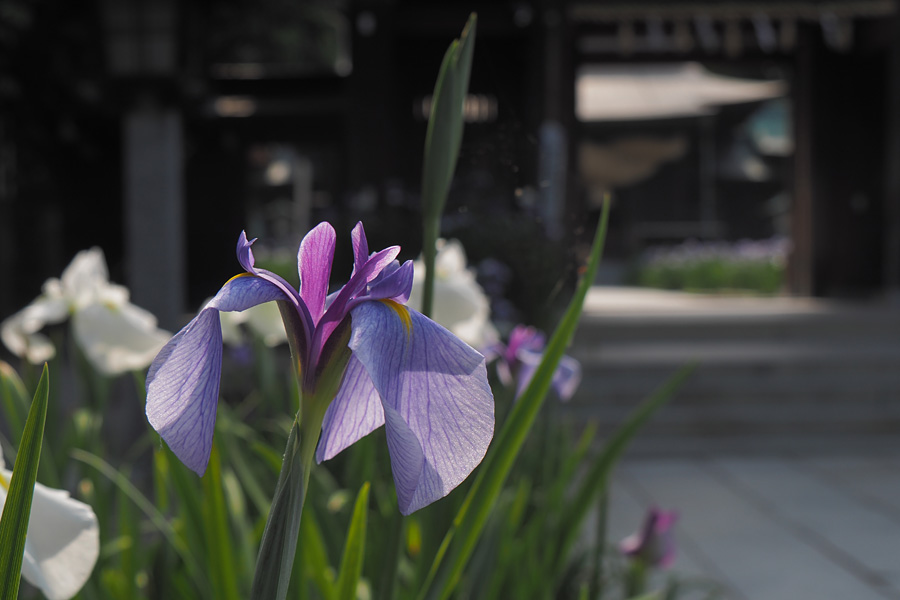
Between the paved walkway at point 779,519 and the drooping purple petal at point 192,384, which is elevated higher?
the drooping purple petal at point 192,384

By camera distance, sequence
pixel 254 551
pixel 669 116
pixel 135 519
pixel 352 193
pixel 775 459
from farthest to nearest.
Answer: pixel 669 116, pixel 352 193, pixel 775 459, pixel 135 519, pixel 254 551

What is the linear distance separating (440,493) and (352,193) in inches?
272

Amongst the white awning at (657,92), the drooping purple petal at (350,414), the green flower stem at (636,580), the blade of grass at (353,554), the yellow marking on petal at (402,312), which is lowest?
the green flower stem at (636,580)

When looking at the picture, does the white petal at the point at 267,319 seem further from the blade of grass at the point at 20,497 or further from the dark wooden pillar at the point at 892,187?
the dark wooden pillar at the point at 892,187

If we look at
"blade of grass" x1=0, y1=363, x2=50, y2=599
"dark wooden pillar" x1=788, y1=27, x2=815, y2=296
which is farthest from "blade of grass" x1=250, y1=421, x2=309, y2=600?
"dark wooden pillar" x1=788, y1=27, x2=815, y2=296

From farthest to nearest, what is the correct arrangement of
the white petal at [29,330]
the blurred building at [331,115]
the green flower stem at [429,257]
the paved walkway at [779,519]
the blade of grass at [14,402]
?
the blurred building at [331,115], the paved walkway at [779,519], the white petal at [29,330], the blade of grass at [14,402], the green flower stem at [429,257]

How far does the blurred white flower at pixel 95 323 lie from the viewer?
40.1 inches

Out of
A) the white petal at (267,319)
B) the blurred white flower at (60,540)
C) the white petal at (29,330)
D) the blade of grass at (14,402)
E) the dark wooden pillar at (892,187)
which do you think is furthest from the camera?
the dark wooden pillar at (892,187)

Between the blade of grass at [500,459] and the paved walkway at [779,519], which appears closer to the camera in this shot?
the blade of grass at [500,459]

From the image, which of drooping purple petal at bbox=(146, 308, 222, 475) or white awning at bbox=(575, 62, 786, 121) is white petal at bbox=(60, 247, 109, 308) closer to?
drooping purple petal at bbox=(146, 308, 222, 475)

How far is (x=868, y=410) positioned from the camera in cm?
507

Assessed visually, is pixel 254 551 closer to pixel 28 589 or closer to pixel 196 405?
pixel 28 589

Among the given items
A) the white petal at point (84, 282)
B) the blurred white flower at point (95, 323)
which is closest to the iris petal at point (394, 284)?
the blurred white flower at point (95, 323)

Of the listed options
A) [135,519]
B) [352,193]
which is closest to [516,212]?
[135,519]
